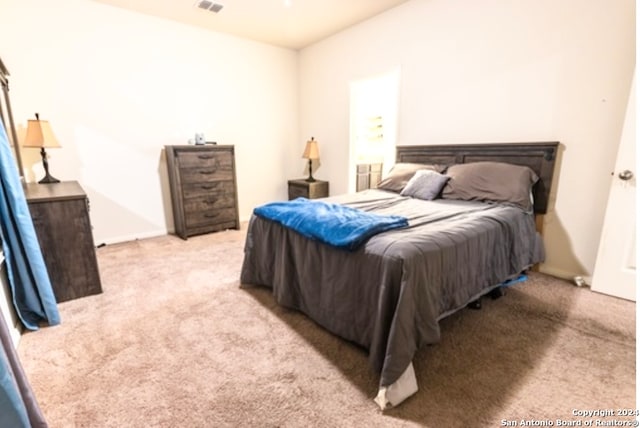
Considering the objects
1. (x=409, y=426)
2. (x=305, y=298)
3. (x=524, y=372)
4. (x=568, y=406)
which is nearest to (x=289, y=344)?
(x=305, y=298)

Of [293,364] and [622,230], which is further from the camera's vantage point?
[622,230]

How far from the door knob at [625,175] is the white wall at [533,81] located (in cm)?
15

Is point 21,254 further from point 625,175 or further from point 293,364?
point 625,175

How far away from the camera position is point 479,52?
8.96 ft

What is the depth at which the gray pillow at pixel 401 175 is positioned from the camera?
9.82ft

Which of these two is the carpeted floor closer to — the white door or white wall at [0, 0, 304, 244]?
the white door

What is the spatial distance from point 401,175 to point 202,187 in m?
2.34

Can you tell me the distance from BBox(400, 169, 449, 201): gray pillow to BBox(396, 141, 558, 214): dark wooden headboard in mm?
371

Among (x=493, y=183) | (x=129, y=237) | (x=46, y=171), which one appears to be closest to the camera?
(x=493, y=183)

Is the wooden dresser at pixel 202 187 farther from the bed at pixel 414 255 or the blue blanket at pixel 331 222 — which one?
the blue blanket at pixel 331 222

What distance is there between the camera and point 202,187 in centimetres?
370

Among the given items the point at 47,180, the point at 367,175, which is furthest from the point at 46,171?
the point at 367,175

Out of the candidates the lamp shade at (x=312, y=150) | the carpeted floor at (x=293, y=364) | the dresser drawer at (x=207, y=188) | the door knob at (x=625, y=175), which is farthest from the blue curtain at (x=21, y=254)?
the door knob at (x=625, y=175)

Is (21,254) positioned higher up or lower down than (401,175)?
lower down
